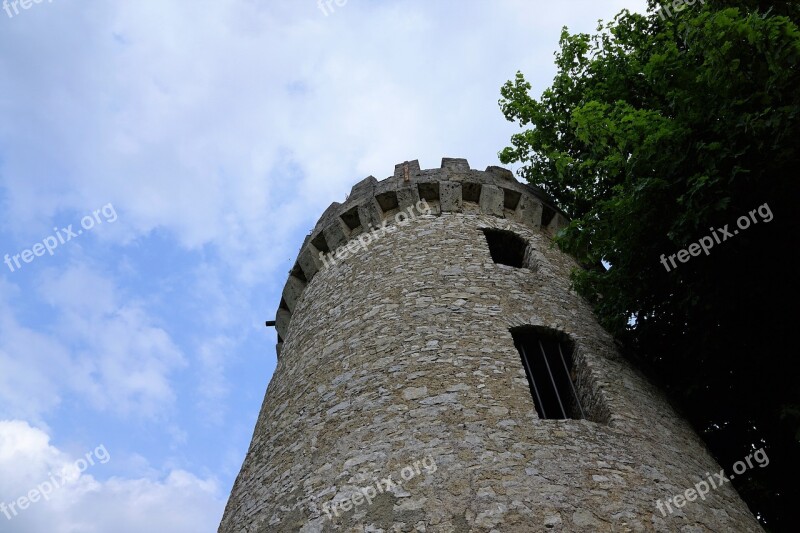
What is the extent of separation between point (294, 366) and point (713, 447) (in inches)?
215

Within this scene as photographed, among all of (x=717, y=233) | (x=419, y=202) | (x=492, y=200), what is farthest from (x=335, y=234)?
(x=717, y=233)

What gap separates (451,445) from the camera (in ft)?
17.3

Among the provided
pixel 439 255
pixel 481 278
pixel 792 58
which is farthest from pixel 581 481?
pixel 792 58

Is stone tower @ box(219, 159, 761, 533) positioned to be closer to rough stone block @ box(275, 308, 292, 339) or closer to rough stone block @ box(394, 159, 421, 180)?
rough stone block @ box(394, 159, 421, 180)

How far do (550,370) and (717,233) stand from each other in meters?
2.24

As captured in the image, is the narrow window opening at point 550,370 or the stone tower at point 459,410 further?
the narrow window opening at point 550,370

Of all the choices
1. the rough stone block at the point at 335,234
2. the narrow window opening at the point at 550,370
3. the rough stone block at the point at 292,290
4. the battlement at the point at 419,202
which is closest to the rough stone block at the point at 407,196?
the battlement at the point at 419,202

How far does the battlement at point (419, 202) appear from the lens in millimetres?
9406

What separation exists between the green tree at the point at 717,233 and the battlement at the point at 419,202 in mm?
1366

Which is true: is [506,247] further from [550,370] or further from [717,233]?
[717,233]

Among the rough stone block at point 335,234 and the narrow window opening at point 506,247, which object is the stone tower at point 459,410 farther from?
the rough stone block at point 335,234

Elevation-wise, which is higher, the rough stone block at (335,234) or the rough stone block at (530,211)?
the rough stone block at (335,234)

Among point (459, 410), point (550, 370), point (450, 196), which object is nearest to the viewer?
point (459, 410)

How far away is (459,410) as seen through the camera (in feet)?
18.4
